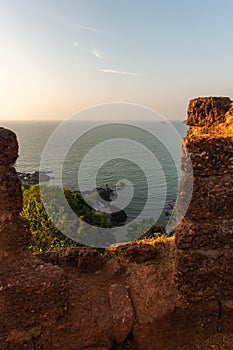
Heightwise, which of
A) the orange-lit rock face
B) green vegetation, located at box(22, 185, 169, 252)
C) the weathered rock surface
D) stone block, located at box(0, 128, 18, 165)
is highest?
the orange-lit rock face

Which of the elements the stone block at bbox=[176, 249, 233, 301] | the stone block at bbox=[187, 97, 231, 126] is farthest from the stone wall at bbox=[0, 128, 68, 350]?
the stone block at bbox=[187, 97, 231, 126]

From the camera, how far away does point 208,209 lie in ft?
15.6

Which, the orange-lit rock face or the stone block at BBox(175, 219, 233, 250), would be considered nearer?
the stone block at BBox(175, 219, 233, 250)

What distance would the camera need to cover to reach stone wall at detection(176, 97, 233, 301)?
464 cm

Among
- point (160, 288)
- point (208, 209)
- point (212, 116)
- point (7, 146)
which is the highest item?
point (212, 116)

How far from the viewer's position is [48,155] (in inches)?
3061

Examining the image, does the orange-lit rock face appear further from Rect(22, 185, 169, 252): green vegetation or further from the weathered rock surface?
Rect(22, 185, 169, 252): green vegetation

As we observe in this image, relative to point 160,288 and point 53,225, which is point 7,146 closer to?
point 160,288

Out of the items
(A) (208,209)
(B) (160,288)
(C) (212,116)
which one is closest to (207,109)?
(C) (212,116)

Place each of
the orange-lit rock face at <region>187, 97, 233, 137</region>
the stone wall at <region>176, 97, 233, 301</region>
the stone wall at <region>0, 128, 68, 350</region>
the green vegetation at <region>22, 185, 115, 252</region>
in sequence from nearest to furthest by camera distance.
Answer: the stone wall at <region>0, 128, 68, 350</region> < the stone wall at <region>176, 97, 233, 301</region> < the orange-lit rock face at <region>187, 97, 233, 137</region> < the green vegetation at <region>22, 185, 115, 252</region>

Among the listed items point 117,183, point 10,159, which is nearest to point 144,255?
point 10,159

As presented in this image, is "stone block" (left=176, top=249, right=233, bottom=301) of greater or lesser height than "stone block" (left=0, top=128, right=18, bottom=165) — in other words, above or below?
below

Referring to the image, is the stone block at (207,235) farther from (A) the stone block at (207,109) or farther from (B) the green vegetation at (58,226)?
(B) the green vegetation at (58,226)

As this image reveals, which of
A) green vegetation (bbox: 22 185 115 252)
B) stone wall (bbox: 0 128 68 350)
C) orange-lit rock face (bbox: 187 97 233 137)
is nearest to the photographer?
stone wall (bbox: 0 128 68 350)
